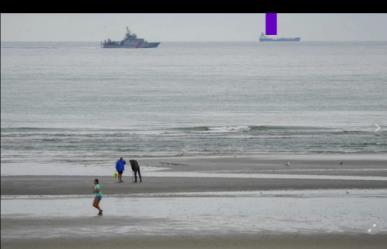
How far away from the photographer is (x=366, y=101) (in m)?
32.4

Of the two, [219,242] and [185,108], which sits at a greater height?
[185,108]

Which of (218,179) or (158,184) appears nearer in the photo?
(158,184)

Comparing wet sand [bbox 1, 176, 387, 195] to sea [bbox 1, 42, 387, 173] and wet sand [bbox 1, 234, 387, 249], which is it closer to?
sea [bbox 1, 42, 387, 173]

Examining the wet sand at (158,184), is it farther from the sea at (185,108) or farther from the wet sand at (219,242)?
the wet sand at (219,242)

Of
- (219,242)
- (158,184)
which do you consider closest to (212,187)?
(158,184)

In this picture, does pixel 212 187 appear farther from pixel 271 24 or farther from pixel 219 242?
pixel 271 24

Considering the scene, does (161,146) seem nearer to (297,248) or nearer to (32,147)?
(32,147)

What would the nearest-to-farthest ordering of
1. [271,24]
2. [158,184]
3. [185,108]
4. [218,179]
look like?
[271,24] < [158,184] < [218,179] < [185,108]

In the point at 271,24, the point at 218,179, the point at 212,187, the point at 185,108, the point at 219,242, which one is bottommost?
the point at 219,242

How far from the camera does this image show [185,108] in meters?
36.3

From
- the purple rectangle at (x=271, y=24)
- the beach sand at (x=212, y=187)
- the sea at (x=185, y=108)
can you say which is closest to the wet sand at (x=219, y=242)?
the beach sand at (x=212, y=187)

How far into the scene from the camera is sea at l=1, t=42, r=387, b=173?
23.3 m

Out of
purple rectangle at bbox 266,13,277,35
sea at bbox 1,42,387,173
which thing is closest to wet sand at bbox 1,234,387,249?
sea at bbox 1,42,387,173
